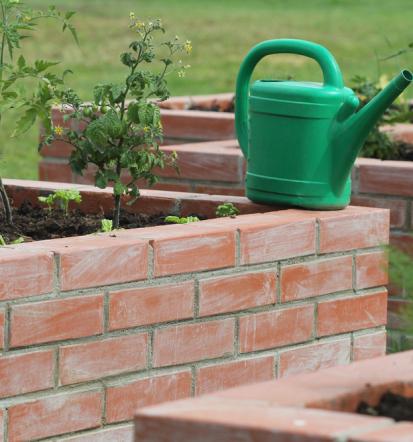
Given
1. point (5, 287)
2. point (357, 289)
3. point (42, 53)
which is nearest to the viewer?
point (5, 287)

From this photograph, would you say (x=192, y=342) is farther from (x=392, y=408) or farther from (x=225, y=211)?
(x=392, y=408)

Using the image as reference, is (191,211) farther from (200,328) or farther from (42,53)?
(42,53)

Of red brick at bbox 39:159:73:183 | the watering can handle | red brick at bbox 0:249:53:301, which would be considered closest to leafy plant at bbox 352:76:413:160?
the watering can handle

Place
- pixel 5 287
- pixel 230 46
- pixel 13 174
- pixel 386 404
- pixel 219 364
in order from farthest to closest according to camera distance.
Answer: pixel 230 46 → pixel 13 174 → pixel 219 364 → pixel 5 287 → pixel 386 404

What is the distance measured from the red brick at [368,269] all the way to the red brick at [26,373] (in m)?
1.15

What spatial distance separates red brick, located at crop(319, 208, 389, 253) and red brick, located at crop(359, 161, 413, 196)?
85 centimetres

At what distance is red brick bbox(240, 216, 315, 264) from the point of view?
12.1 feet

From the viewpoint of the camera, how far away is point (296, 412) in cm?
205

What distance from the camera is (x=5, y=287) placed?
3.17m

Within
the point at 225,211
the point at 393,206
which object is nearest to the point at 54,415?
the point at 225,211

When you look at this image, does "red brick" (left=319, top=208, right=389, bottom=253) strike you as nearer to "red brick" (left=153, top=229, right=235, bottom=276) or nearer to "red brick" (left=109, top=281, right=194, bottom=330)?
"red brick" (left=153, top=229, right=235, bottom=276)

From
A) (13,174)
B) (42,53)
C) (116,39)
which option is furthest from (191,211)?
(116,39)

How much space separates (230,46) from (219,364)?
41.6 feet

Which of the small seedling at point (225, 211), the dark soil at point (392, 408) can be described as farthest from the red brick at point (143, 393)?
the dark soil at point (392, 408)
